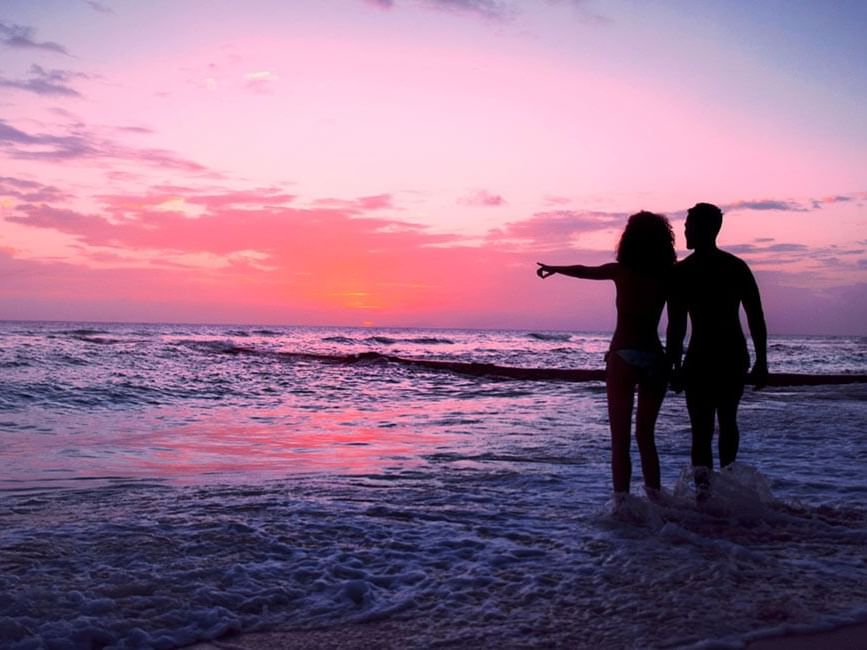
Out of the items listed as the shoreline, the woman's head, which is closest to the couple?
the woman's head

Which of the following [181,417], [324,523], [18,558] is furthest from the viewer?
[181,417]

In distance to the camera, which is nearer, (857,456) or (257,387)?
(857,456)

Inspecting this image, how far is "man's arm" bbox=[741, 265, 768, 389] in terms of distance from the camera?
4.90m

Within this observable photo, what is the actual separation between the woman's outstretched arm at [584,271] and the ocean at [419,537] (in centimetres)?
149

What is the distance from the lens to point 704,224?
16.3ft

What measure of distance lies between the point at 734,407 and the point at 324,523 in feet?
9.12

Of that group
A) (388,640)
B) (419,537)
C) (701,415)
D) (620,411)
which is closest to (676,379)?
(701,415)

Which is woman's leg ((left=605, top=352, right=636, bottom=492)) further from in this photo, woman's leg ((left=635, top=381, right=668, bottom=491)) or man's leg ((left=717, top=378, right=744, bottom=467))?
man's leg ((left=717, top=378, right=744, bottom=467))

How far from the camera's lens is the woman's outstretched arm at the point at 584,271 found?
15.1 feet

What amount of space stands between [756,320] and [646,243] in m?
0.94

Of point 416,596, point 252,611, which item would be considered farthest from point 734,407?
point 252,611

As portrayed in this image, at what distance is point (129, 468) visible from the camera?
675cm

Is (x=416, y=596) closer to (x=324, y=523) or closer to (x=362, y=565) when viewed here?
(x=362, y=565)

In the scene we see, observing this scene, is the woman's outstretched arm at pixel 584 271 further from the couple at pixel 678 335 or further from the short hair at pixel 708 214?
the short hair at pixel 708 214
